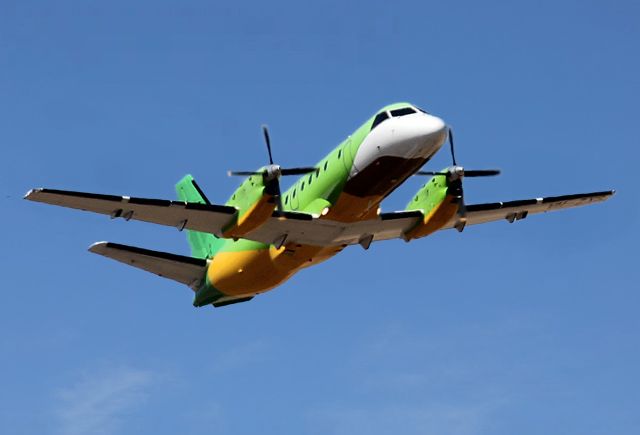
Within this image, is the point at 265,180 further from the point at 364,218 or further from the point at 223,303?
the point at 223,303

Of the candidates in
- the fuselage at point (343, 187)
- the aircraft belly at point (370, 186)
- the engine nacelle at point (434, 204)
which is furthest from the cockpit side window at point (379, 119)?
the engine nacelle at point (434, 204)

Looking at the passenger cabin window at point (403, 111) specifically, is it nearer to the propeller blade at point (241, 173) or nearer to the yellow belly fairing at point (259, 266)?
the propeller blade at point (241, 173)

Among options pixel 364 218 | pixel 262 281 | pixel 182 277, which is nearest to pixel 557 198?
pixel 364 218

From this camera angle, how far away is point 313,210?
1389 inches

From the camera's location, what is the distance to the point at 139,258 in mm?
38156

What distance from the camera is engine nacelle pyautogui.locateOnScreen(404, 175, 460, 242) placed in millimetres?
37188

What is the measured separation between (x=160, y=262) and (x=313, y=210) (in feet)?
22.6

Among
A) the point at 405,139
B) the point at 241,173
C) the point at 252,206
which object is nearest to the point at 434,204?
the point at 405,139

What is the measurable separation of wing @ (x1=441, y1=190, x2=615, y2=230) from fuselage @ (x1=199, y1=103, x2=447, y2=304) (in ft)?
15.9

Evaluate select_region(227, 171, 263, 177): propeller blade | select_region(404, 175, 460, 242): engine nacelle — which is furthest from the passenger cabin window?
select_region(227, 171, 263, 177): propeller blade

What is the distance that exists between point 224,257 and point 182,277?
2.22m

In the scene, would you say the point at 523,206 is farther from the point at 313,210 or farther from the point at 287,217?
the point at 287,217

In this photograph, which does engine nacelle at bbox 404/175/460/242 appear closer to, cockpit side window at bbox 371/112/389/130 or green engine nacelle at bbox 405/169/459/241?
green engine nacelle at bbox 405/169/459/241

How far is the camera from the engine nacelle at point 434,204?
37.2 m
